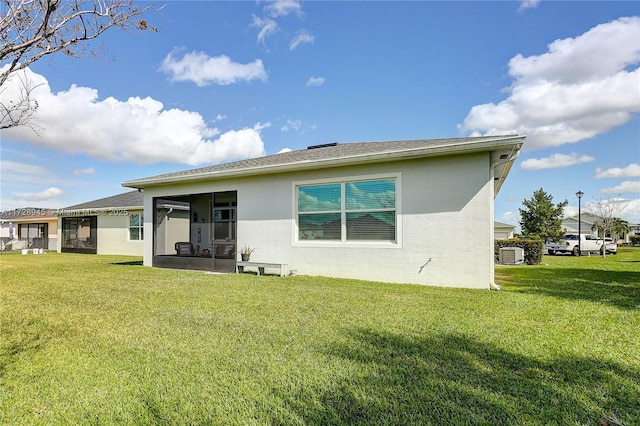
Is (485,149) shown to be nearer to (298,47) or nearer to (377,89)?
(377,89)

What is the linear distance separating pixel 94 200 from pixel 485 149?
2600cm

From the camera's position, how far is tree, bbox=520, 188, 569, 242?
29.8m

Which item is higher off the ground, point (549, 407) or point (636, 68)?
point (636, 68)

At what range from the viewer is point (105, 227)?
67.8 ft

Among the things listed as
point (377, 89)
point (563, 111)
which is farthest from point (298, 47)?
point (563, 111)

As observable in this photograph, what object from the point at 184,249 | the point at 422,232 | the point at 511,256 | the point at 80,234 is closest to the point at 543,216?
the point at 511,256

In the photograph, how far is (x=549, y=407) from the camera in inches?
93.8

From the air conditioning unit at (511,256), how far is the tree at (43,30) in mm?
15378

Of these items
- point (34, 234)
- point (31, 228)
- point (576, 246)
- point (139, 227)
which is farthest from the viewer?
point (31, 228)

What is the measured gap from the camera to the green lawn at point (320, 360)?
236cm

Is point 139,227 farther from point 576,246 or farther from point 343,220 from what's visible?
point 576,246

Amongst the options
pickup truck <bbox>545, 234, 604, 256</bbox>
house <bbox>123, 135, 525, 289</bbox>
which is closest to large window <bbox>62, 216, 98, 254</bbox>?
house <bbox>123, 135, 525, 289</bbox>

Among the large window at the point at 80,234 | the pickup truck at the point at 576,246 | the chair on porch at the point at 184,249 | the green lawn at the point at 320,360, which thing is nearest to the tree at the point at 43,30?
the green lawn at the point at 320,360

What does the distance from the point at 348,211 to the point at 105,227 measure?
18.7 meters
